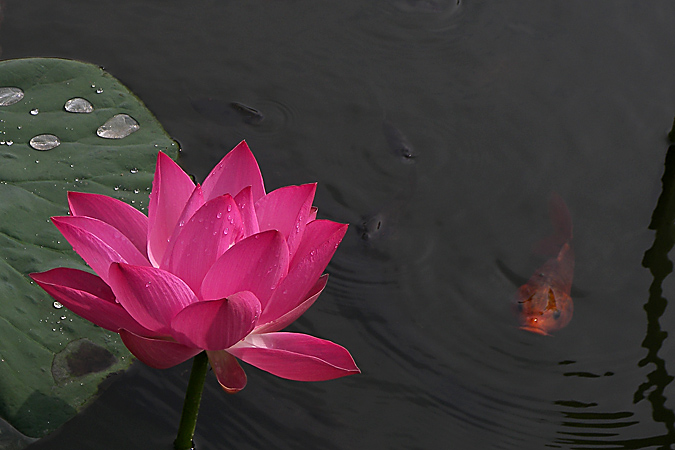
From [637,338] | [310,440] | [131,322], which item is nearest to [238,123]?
[310,440]

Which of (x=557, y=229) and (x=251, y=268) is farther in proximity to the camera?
(x=557, y=229)

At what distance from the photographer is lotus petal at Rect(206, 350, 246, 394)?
0.86 metres

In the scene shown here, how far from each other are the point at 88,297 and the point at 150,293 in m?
0.10

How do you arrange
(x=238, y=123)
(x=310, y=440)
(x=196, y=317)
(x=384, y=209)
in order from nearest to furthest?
(x=196, y=317)
(x=310, y=440)
(x=384, y=209)
(x=238, y=123)

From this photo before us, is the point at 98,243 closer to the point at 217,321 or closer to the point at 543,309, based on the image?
the point at 217,321

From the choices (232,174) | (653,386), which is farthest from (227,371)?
(653,386)

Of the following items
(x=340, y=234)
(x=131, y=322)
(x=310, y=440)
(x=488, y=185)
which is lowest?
(x=310, y=440)

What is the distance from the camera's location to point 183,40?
6.93 ft

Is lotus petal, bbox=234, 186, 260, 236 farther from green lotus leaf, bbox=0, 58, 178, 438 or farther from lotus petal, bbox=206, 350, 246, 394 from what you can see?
green lotus leaf, bbox=0, 58, 178, 438

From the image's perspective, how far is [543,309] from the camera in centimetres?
155

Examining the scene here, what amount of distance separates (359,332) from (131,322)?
0.73 metres

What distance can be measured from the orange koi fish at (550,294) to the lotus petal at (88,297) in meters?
1.02

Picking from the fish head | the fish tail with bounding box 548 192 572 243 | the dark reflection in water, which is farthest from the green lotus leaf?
the dark reflection in water

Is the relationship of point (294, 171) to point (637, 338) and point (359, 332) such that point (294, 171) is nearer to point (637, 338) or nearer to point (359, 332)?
point (359, 332)
